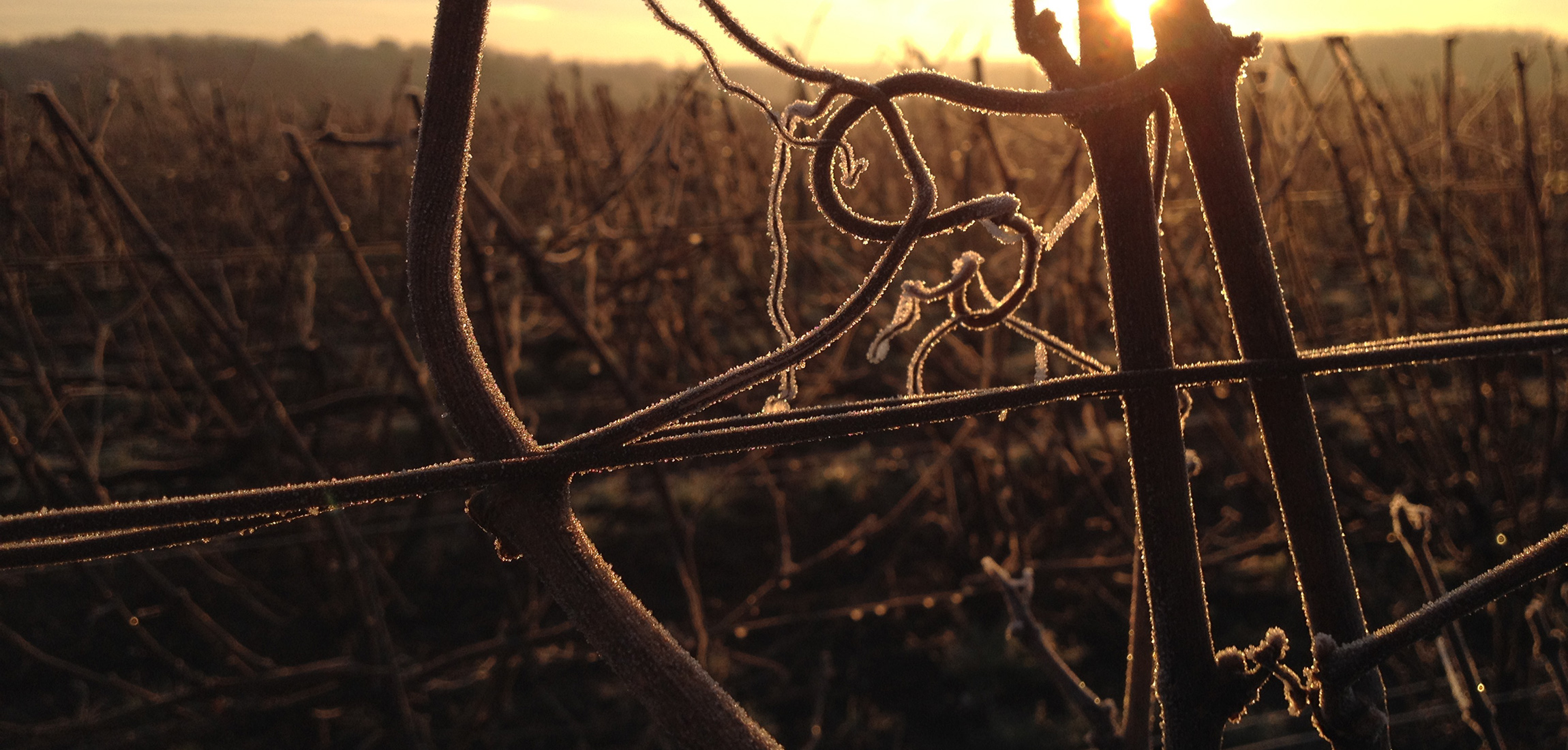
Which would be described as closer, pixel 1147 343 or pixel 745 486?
pixel 1147 343

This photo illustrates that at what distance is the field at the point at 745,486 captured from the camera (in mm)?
2125

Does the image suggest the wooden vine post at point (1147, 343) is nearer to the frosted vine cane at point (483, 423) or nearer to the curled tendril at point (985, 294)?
the curled tendril at point (985, 294)

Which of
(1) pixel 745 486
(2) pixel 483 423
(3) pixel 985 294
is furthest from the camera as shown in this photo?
(1) pixel 745 486

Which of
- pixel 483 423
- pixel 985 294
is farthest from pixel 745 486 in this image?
pixel 483 423

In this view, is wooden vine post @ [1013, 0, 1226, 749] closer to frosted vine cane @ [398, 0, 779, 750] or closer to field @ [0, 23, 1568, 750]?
frosted vine cane @ [398, 0, 779, 750]

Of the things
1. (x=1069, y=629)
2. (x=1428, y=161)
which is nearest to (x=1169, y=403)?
(x=1069, y=629)

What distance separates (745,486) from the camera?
405 cm

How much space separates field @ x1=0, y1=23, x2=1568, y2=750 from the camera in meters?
2.12

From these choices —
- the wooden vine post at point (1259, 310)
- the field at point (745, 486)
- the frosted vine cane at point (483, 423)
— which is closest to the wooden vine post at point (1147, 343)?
the wooden vine post at point (1259, 310)

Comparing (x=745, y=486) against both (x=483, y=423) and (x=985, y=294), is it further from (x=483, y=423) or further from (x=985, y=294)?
(x=483, y=423)

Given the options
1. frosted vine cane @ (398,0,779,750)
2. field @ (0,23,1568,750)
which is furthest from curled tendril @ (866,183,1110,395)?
field @ (0,23,1568,750)

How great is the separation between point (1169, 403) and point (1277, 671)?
0.16 meters

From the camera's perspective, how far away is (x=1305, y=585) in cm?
53

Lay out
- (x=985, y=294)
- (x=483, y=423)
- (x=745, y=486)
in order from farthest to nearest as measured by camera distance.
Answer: (x=745, y=486), (x=985, y=294), (x=483, y=423)
